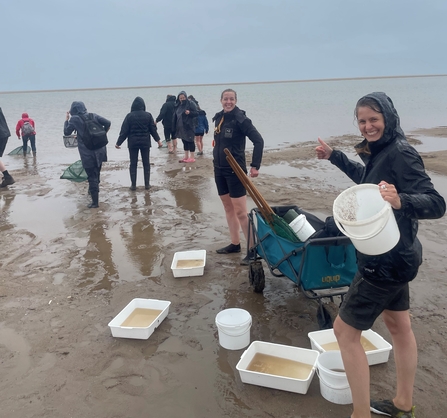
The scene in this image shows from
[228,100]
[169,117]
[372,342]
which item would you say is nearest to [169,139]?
[169,117]

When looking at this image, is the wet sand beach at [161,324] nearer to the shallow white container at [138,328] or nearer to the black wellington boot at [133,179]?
the shallow white container at [138,328]

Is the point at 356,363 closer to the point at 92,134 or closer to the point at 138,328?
the point at 138,328

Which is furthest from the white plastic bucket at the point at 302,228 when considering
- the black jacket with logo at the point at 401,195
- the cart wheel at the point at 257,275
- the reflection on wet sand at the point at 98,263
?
the reflection on wet sand at the point at 98,263

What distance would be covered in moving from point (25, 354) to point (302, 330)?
7.95 ft

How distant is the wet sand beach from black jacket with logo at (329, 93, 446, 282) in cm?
118

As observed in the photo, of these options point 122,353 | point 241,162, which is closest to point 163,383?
point 122,353

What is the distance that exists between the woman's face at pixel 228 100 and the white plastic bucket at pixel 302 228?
5.83 ft

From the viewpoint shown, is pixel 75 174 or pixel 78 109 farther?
pixel 75 174

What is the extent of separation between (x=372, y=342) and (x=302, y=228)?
115cm

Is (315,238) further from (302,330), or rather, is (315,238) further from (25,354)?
(25,354)

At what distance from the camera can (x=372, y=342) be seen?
10.9 ft

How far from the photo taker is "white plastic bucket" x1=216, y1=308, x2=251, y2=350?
3.36 meters

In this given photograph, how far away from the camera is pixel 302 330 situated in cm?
369

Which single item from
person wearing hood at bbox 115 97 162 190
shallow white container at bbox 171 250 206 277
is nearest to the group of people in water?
shallow white container at bbox 171 250 206 277
